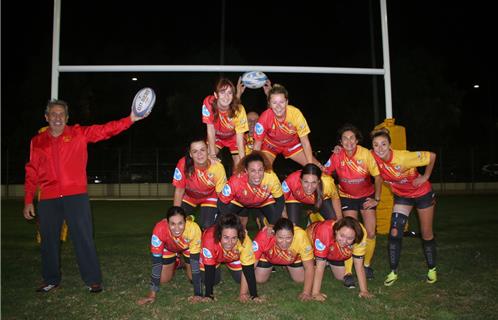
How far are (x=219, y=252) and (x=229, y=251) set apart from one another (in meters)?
0.10

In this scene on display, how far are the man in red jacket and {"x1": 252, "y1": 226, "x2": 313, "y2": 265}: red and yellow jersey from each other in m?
1.74

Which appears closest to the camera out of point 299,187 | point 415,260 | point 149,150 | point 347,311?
point 347,311

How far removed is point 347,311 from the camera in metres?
4.03

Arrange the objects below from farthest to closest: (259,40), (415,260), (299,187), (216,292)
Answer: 1. (259,40)
2. (415,260)
3. (299,187)
4. (216,292)

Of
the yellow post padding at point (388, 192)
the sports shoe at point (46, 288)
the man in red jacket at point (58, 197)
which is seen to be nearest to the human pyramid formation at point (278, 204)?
the man in red jacket at point (58, 197)

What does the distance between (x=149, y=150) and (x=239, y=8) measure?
372 inches

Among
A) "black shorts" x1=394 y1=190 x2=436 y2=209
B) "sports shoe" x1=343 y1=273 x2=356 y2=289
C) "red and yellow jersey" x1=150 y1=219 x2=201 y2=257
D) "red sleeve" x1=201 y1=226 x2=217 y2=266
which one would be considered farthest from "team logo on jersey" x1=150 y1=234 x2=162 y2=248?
"black shorts" x1=394 y1=190 x2=436 y2=209

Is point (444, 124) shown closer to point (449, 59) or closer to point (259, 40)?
point (449, 59)

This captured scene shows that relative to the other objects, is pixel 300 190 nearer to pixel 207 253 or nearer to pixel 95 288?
pixel 207 253

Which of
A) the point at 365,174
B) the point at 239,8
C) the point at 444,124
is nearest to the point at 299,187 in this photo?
the point at 365,174

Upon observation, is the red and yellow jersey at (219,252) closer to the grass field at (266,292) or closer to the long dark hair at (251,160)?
the grass field at (266,292)

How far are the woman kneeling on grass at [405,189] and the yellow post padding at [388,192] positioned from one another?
2279 mm

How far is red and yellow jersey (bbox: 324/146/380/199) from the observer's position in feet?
17.6

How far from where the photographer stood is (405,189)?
5.21m
